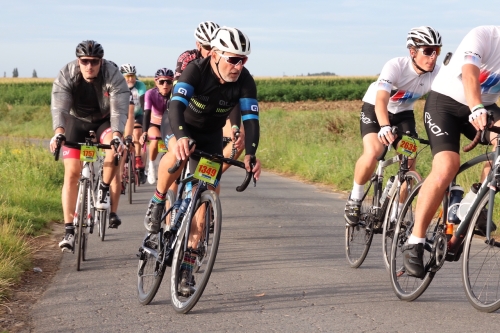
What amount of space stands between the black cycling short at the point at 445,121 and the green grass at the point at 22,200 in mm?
3495

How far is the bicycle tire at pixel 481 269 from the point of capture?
18.7ft

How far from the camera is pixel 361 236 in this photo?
A: 8156mm

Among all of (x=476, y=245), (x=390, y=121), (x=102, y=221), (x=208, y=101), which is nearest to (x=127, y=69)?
(x=102, y=221)

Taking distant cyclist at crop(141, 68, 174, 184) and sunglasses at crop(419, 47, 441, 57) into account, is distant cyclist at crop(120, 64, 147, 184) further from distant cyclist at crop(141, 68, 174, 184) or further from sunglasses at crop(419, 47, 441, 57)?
sunglasses at crop(419, 47, 441, 57)

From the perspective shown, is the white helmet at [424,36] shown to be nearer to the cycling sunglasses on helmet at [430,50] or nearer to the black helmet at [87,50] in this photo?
A: the cycling sunglasses on helmet at [430,50]

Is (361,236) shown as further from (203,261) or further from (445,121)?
(203,261)

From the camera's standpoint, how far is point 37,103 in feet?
201

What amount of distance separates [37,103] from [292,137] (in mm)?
40297

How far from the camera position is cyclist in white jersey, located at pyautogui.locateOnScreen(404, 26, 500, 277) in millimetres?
5848

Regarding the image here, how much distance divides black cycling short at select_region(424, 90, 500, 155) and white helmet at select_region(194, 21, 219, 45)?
416 centimetres

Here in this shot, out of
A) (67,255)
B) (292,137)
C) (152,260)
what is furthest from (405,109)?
(292,137)

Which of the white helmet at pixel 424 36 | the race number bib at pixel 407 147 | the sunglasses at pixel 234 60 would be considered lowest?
the race number bib at pixel 407 147

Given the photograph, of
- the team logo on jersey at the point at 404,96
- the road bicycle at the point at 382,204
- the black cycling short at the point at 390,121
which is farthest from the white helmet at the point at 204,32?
the road bicycle at the point at 382,204

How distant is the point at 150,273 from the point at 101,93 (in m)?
2.77
